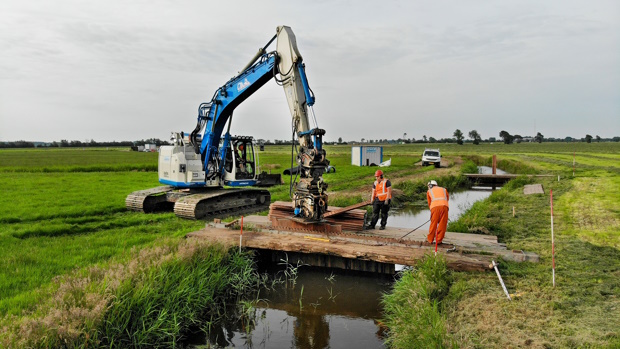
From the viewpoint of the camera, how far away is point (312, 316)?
7.67m

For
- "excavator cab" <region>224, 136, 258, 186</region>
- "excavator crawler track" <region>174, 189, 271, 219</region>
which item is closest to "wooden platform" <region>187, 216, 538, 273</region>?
"excavator crawler track" <region>174, 189, 271, 219</region>

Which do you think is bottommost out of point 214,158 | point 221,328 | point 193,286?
point 221,328

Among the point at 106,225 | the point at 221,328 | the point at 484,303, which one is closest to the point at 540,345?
Answer: the point at 484,303

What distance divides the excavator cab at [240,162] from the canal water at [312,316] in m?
5.85

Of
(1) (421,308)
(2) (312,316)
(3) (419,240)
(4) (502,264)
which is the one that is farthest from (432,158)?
(1) (421,308)

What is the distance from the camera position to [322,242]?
963 cm

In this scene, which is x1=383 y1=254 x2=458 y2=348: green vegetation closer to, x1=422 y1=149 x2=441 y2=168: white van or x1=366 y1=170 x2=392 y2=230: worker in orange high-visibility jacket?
x1=366 y1=170 x2=392 y2=230: worker in orange high-visibility jacket

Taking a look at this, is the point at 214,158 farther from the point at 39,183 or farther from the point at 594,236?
the point at 39,183

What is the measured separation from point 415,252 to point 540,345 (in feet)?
12.3

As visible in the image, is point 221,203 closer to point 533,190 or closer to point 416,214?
point 416,214

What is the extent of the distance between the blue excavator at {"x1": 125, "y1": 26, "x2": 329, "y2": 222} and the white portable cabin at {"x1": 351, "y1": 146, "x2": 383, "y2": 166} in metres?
A: 27.6

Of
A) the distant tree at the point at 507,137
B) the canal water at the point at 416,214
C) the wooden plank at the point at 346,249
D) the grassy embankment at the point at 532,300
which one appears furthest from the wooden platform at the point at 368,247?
the distant tree at the point at 507,137

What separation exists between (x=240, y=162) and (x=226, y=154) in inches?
34.5

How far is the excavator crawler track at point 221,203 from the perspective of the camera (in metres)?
13.9
